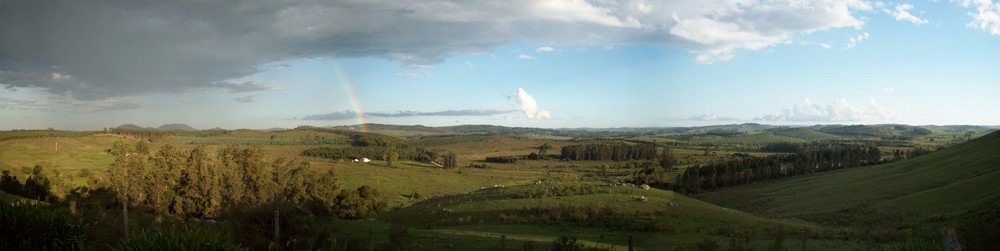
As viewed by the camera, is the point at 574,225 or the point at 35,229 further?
the point at 574,225

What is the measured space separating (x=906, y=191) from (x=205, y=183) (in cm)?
7581

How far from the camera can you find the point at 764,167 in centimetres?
11112

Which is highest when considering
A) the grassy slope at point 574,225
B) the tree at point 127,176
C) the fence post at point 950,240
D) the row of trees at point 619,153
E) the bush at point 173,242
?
the bush at point 173,242

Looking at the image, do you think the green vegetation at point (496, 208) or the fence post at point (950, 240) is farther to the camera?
the green vegetation at point (496, 208)

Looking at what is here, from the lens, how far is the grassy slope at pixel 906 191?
4128cm

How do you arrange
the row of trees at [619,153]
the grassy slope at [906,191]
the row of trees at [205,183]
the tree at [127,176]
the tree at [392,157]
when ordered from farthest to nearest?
the row of trees at [619,153] < the tree at [392,157] < the row of trees at [205,183] < the tree at [127,176] < the grassy slope at [906,191]

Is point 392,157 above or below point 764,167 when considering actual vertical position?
below

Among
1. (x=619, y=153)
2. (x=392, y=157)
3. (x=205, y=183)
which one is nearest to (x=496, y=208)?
(x=205, y=183)

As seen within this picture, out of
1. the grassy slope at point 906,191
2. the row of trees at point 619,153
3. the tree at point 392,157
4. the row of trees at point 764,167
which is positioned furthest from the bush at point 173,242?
the row of trees at point 619,153

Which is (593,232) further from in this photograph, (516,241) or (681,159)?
(681,159)

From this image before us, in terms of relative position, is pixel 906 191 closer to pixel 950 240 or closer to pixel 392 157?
pixel 950 240

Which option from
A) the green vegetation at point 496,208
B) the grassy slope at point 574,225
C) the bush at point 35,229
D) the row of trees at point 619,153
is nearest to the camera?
the bush at point 35,229

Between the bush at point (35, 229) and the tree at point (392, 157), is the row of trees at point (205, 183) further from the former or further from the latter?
the tree at point (392, 157)

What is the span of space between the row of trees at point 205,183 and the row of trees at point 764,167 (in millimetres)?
66783
